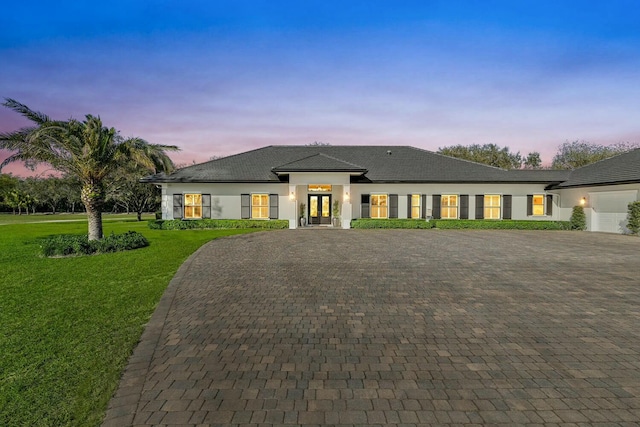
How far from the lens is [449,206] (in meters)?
23.7

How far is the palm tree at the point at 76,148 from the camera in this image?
1247 cm

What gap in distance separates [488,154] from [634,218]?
40.9 m

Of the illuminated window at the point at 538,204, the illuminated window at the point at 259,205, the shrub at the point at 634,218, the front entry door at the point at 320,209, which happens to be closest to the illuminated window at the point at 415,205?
the front entry door at the point at 320,209

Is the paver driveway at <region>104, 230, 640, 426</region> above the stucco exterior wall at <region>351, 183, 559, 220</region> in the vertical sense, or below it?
below

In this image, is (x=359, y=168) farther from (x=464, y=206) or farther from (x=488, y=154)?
(x=488, y=154)

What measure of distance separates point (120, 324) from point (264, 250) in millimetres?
7462

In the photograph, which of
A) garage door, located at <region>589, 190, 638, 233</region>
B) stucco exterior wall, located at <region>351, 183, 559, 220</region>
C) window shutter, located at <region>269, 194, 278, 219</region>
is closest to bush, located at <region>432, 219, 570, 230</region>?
stucco exterior wall, located at <region>351, 183, 559, 220</region>

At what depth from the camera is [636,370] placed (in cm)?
383

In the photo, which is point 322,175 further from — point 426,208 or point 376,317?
point 376,317

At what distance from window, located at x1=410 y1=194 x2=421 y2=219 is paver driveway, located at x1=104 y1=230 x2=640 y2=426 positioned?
1498 cm

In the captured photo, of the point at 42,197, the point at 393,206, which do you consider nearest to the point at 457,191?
the point at 393,206

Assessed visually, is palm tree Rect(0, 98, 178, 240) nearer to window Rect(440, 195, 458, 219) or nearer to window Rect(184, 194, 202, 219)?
window Rect(184, 194, 202, 219)

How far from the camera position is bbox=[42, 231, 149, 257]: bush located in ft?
36.1

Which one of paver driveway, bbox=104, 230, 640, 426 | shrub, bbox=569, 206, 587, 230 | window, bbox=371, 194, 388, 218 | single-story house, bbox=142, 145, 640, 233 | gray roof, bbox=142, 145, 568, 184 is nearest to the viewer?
paver driveway, bbox=104, 230, 640, 426
